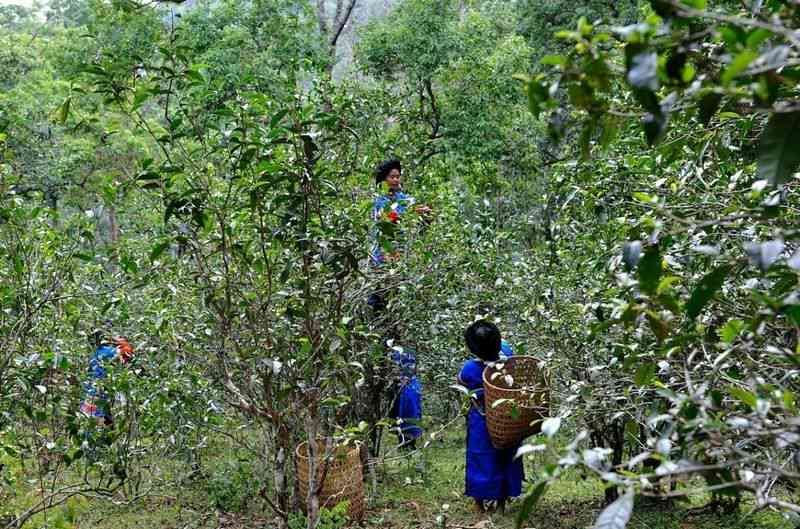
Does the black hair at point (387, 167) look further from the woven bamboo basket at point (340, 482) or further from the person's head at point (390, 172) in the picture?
the woven bamboo basket at point (340, 482)

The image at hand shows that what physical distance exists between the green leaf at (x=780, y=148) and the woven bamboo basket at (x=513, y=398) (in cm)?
321

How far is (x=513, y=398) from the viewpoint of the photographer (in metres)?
4.54

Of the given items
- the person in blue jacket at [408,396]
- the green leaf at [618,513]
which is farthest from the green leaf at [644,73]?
the person in blue jacket at [408,396]

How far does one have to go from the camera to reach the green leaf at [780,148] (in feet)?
4.18

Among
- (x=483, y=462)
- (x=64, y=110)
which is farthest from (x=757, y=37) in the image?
(x=483, y=462)

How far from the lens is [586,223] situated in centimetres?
477

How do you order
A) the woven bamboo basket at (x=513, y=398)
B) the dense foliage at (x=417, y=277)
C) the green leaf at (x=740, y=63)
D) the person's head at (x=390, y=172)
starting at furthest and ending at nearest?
the person's head at (x=390, y=172)
the woven bamboo basket at (x=513, y=398)
the dense foliage at (x=417, y=277)
the green leaf at (x=740, y=63)

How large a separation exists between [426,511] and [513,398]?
1143 mm

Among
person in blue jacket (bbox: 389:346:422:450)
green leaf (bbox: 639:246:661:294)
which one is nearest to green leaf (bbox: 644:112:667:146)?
green leaf (bbox: 639:246:661:294)

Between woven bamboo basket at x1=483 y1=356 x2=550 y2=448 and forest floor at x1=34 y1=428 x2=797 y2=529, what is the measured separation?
23 centimetres

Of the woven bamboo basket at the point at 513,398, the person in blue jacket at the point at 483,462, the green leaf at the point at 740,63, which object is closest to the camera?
the green leaf at the point at 740,63

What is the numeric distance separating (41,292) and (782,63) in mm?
3709

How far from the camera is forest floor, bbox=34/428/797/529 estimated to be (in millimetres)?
4953

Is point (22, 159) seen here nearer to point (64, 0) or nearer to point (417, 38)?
point (417, 38)
